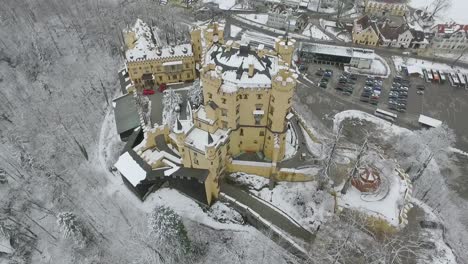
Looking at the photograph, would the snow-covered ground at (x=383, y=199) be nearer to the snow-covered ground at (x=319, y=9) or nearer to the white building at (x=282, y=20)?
the white building at (x=282, y=20)

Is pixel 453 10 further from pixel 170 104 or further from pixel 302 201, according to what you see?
pixel 170 104

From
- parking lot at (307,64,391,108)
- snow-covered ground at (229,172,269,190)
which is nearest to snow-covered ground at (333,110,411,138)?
parking lot at (307,64,391,108)

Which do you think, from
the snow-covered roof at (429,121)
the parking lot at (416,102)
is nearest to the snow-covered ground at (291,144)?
the parking lot at (416,102)

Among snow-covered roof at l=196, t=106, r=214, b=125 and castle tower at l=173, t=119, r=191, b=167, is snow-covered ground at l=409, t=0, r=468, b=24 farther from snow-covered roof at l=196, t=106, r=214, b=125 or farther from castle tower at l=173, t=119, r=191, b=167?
castle tower at l=173, t=119, r=191, b=167

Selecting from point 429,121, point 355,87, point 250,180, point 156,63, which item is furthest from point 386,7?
point 250,180

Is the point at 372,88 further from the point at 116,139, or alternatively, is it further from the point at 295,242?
the point at 116,139

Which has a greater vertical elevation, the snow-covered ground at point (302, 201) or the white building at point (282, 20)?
the white building at point (282, 20)
